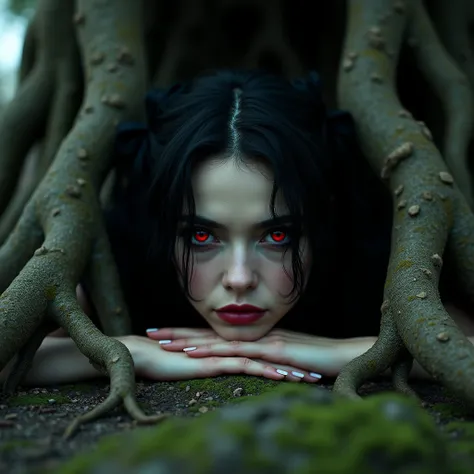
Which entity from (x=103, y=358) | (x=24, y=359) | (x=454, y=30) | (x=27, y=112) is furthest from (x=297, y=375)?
(x=454, y=30)

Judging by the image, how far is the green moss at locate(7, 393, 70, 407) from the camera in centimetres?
186

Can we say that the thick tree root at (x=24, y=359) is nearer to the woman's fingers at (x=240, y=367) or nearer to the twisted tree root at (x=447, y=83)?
the woman's fingers at (x=240, y=367)

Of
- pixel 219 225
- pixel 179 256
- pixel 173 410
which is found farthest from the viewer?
pixel 179 256

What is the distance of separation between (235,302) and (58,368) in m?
0.57

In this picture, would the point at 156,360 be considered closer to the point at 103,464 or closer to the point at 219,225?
the point at 219,225

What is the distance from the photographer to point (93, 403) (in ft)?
6.19

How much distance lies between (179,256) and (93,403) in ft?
1.80

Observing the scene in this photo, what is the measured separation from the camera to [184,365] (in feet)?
6.81

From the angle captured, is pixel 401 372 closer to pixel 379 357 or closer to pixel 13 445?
pixel 379 357

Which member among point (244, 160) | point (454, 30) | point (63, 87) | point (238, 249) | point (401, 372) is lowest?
point (401, 372)

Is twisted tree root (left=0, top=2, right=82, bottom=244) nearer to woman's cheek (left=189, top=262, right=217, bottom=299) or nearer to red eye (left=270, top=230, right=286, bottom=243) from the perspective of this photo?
woman's cheek (left=189, top=262, right=217, bottom=299)

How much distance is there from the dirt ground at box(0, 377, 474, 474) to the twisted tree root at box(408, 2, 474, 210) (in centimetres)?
112

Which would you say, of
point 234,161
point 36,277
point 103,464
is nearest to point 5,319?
point 36,277

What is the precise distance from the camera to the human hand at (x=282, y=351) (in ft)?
6.81
